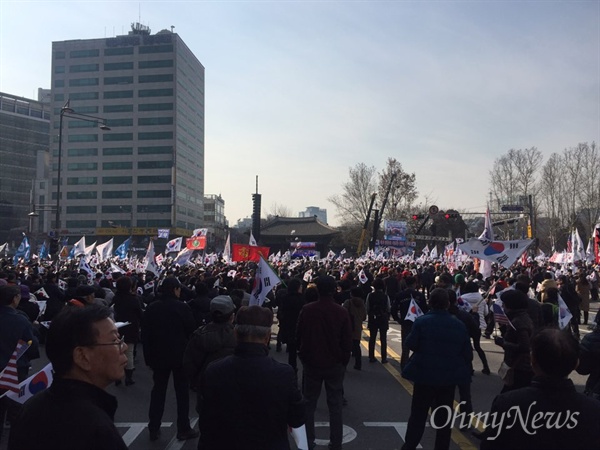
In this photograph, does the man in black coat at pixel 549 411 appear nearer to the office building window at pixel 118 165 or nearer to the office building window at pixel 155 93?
the office building window at pixel 155 93

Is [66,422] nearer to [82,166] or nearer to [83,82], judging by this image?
[82,166]

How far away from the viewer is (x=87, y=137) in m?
93.9

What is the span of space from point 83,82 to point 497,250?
9233 centimetres

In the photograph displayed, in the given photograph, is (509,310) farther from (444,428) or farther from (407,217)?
(407,217)

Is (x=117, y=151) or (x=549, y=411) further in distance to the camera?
(x=117, y=151)

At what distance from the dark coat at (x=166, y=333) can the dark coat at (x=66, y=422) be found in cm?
466

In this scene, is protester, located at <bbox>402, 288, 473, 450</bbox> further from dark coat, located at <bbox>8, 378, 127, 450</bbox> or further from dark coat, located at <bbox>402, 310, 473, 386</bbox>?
dark coat, located at <bbox>8, 378, 127, 450</bbox>

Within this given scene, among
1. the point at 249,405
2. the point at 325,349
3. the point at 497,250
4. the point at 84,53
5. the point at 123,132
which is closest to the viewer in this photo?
the point at 249,405

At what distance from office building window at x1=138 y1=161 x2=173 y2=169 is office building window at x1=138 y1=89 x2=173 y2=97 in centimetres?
1092

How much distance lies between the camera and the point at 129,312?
382 inches

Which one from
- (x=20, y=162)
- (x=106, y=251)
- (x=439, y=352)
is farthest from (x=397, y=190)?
(x=20, y=162)

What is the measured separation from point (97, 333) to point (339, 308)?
4196 millimetres

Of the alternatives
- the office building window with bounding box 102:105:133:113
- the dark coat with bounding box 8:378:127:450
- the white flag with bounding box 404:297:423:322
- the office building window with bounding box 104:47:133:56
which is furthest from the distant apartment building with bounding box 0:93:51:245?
the dark coat with bounding box 8:378:127:450

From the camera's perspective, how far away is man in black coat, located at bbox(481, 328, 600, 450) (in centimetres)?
271
